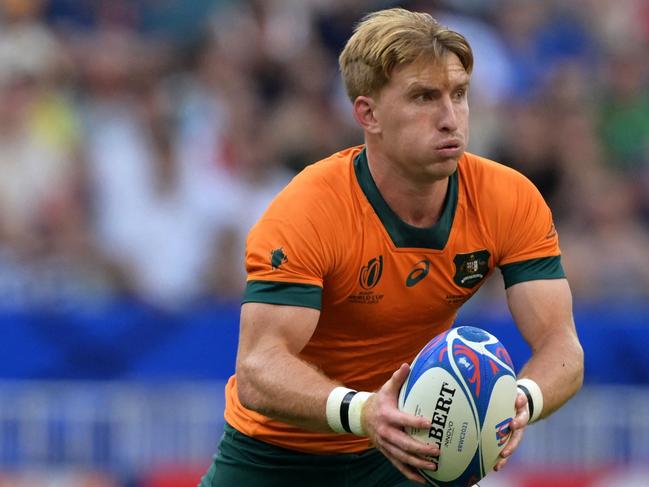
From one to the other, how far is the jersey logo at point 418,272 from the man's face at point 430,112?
1.19ft

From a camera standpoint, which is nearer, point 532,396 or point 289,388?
point 289,388

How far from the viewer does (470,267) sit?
19.3ft

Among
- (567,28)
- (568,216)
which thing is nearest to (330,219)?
(568,216)

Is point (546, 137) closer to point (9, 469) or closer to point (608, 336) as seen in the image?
point (608, 336)

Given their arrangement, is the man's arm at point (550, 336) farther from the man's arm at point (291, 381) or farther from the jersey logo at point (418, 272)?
the man's arm at point (291, 381)

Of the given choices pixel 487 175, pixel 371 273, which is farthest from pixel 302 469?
pixel 487 175

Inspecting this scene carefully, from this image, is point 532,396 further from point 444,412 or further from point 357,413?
point 357,413

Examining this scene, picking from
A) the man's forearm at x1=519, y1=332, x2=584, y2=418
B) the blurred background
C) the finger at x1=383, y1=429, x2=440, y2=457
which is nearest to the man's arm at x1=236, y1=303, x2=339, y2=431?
the finger at x1=383, y1=429, x2=440, y2=457

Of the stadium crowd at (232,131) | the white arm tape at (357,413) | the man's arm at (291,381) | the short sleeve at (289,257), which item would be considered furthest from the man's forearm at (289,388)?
the stadium crowd at (232,131)

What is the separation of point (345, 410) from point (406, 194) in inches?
40.6

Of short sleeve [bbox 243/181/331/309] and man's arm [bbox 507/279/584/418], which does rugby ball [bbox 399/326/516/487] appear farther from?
short sleeve [bbox 243/181/331/309]

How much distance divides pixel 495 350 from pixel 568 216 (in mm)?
5636

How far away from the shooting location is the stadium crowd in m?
10.6

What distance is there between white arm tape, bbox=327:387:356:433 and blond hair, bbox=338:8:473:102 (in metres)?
1.24
